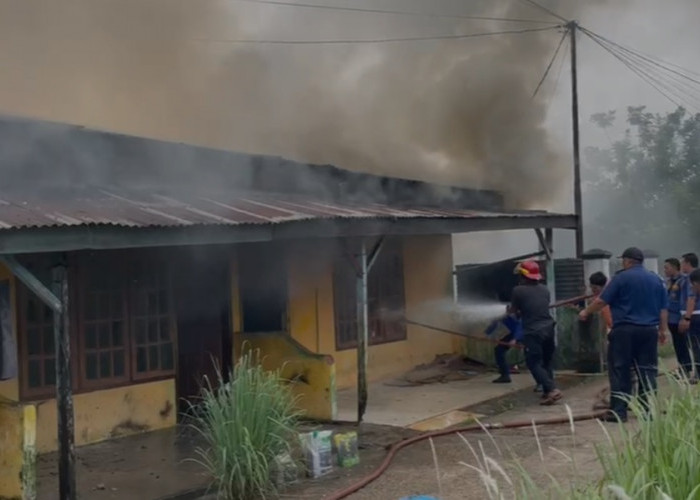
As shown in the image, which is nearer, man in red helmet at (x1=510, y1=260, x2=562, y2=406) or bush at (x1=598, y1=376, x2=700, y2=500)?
bush at (x1=598, y1=376, x2=700, y2=500)

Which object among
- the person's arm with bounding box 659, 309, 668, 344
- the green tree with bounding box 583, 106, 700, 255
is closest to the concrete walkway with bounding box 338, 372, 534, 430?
the person's arm with bounding box 659, 309, 668, 344

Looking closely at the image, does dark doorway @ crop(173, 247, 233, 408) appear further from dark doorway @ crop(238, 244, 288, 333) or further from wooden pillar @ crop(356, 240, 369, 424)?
wooden pillar @ crop(356, 240, 369, 424)

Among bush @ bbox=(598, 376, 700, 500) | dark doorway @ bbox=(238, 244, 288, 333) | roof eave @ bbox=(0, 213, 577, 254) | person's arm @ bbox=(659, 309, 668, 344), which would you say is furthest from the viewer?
dark doorway @ bbox=(238, 244, 288, 333)

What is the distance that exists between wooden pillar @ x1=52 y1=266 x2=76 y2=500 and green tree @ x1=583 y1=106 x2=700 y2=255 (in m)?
20.9

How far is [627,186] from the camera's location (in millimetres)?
26719

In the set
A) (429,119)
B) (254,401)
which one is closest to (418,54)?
(429,119)

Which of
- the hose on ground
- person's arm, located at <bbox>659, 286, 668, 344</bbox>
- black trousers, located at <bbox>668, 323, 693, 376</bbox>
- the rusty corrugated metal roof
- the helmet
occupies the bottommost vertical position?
the hose on ground

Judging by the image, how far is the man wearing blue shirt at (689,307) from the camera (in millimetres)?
8969

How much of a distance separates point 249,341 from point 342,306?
1843mm

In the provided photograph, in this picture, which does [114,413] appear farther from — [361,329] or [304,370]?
[361,329]

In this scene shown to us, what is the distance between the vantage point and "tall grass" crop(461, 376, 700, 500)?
2734mm

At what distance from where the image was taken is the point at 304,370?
8586 millimetres

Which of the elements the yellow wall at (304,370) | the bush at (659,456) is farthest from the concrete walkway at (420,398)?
the bush at (659,456)

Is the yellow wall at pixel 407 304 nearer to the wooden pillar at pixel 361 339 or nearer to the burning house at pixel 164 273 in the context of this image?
the burning house at pixel 164 273
